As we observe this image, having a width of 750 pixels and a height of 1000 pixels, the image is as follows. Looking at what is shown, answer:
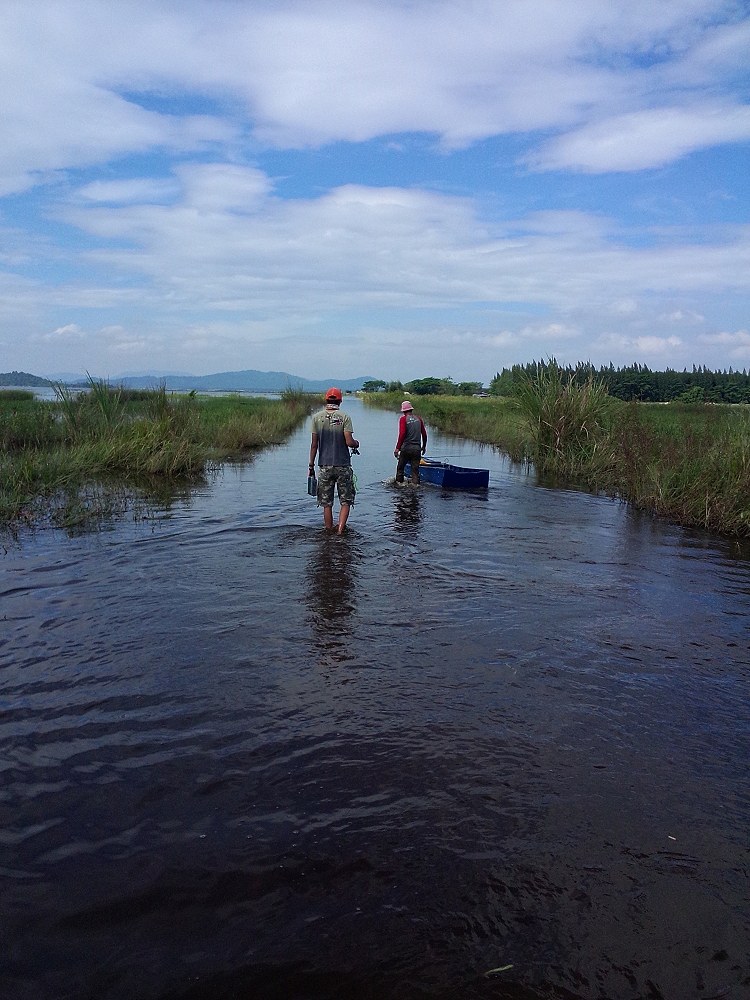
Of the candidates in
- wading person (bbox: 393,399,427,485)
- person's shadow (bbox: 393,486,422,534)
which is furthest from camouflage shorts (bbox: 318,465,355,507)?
wading person (bbox: 393,399,427,485)

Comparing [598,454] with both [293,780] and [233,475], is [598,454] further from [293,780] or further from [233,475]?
[293,780]

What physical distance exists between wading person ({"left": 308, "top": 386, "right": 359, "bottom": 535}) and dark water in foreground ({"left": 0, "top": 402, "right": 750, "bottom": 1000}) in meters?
2.44

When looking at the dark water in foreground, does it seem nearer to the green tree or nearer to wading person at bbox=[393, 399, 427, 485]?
wading person at bbox=[393, 399, 427, 485]

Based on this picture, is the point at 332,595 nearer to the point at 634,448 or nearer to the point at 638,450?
the point at 638,450

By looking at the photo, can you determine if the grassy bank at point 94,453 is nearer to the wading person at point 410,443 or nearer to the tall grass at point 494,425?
the wading person at point 410,443

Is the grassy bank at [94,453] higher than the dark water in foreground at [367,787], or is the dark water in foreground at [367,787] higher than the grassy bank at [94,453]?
the grassy bank at [94,453]

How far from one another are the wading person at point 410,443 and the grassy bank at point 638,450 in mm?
4616

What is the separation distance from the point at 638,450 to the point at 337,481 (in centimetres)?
786

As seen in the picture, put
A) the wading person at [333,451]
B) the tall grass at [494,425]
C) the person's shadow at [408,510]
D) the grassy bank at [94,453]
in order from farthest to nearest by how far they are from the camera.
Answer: the tall grass at [494,425] → the person's shadow at [408,510] → the grassy bank at [94,453] → the wading person at [333,451]

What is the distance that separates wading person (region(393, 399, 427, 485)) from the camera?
14.9 m

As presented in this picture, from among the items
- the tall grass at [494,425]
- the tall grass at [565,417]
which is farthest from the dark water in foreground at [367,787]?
the tall grass at [494,425]

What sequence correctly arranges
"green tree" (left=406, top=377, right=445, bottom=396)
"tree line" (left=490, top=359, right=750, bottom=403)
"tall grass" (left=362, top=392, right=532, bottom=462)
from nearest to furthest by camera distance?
"tall grass" (left=362, top=392, right=532, bottom=462)
"tree line" (left=490, top=359, right=750, bottom=403)
"green tree" (left=406, top=377, right=445, bottom=396)

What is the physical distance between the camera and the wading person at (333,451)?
10.3 metres

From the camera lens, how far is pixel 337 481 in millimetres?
10734
